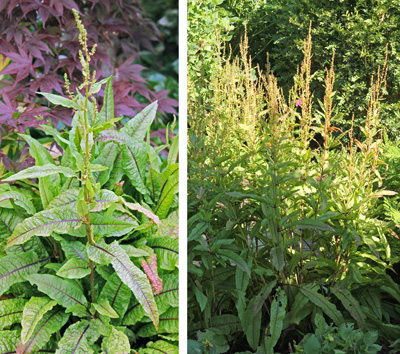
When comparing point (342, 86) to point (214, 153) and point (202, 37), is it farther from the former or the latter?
point (214, 153)

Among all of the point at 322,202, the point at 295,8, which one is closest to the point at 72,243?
the point at 322,202

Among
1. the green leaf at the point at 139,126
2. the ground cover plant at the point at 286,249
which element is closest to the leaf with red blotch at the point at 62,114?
the ground cover plant at the point at 286,249

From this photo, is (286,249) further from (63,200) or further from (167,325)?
(63,200)

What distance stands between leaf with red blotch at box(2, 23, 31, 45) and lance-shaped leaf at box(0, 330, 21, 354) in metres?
1.62

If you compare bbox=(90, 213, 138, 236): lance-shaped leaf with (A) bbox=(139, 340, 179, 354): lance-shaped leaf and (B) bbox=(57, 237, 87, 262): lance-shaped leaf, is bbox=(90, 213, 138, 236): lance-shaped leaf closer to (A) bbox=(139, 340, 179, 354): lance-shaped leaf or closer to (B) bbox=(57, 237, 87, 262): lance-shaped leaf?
(B) bbox=(57, 237, 87, 262): lance-shaped leaf

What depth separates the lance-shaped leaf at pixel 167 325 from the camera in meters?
1.27

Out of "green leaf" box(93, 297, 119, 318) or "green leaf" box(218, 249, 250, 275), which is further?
"green leaf" box(218, 249, 250, 275)

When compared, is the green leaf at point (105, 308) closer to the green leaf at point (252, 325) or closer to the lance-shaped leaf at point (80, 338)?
the lance-shaped leaf at point (80, 338)

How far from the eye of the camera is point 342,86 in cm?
332

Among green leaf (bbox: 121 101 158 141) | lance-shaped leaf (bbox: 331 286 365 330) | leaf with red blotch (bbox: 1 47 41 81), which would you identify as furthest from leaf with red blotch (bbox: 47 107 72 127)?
lance-shaped leaf (bbox: 331 286 365 330)

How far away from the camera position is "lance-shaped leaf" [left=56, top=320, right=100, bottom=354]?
1.16 m

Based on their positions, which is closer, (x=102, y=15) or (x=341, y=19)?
(x=102, y=15)

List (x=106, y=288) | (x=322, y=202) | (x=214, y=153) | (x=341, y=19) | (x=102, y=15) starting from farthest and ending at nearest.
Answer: (x=341, y=19) → (x=102, y=15) → (x=214, y=153) → (x=322, y=202) → (x=106, y=288)

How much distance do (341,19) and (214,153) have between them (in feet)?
6.81
